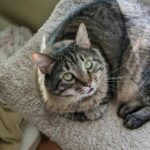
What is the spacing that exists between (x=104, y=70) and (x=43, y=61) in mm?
212

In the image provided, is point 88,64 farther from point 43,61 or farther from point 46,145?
point 46,145

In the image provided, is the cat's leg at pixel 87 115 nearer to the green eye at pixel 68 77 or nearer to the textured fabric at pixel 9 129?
the green eye at pixel 68 77

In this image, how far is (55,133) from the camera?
1213 mm

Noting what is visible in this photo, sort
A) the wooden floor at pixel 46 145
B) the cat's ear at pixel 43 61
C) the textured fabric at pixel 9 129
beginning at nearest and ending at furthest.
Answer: the cat's ear at pixel 43 61 < the textured fabric at pixel 9 129 < the wooden floor at pixel 46 145

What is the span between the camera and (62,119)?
4.01 ft

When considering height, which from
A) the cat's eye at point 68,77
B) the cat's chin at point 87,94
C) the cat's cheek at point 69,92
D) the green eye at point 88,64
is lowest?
the cat's chin at point 87,94

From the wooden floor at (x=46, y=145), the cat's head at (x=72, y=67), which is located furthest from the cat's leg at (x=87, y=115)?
the wooden floor at (x=46, y=145)

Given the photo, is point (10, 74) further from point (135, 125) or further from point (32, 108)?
point (135, 125)

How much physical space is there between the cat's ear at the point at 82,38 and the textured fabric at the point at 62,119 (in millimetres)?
216

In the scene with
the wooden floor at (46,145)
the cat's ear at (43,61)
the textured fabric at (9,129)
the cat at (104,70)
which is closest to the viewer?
the cat's ear at (43,61)

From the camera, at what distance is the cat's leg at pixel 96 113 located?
120 centimetres

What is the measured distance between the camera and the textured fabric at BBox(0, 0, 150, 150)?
3.82 ft

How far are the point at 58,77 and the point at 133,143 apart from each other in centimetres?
32

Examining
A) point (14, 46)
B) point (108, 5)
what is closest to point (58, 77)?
point (108, 5)
